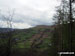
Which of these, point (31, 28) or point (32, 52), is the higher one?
point (31, 28)

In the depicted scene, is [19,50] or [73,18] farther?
[19,50]

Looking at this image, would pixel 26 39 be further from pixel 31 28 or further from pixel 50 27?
pixel 50 27

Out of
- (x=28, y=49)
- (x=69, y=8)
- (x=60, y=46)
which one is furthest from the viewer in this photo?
(x=28, y=49)

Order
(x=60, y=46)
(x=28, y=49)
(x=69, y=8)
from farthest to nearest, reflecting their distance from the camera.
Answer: (x=28, y=49) → (x=60, y=46) → (x=69, y=8)

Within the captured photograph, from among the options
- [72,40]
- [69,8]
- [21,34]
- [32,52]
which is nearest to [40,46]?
[32,52]

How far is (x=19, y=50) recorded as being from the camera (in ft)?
40.9

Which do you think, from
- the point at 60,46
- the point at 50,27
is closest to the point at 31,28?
the point at 50,27

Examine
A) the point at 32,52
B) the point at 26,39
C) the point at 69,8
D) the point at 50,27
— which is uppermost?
the point at 69,8

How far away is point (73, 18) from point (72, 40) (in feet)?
4.26

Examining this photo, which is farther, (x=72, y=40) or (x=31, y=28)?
(x=31, y=28)

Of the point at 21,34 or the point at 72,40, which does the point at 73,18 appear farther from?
the point at 21,34

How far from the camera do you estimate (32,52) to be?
501 inches

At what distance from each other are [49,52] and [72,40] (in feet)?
5.98

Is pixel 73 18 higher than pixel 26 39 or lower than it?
higher
